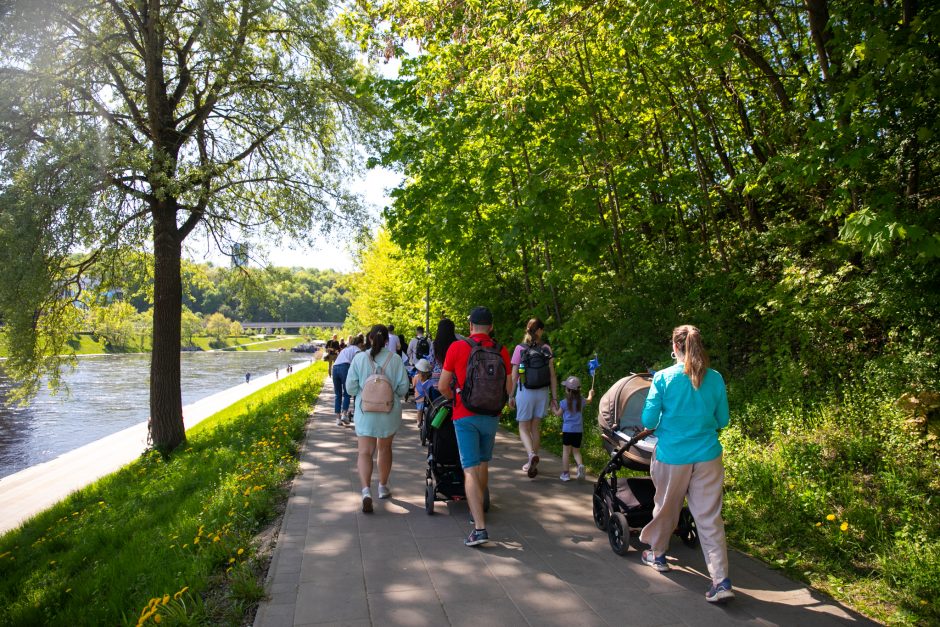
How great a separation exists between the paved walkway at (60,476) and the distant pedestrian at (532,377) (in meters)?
9.65

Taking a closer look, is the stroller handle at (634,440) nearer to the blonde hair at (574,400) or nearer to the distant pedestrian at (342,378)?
the blonde hair at (574,400)

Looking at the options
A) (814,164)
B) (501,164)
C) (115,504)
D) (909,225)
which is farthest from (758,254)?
(115,504)

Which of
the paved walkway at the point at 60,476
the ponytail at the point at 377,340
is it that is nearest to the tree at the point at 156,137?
the paved walkway at the point at 60,476

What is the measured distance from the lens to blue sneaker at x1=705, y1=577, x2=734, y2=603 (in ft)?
12.7

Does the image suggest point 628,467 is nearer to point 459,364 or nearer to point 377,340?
point 459,364

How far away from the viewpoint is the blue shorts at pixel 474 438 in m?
5.10

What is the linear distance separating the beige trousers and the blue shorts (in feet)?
4.67

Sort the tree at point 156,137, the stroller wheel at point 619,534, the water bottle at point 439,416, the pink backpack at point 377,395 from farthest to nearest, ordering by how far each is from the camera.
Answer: the tree at point 156,137, the pink backpack at point 377,395, the water bottle at point 439,416, the stroller wheel at point 619,534

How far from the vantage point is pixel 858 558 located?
4562mm

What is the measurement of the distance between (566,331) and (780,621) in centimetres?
651

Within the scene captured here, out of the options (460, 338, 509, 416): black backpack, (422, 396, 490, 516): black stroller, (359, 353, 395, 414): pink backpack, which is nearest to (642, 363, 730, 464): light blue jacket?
(460, 338, 509, 416): black backpack

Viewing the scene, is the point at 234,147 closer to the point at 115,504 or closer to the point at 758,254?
the point at 115,504

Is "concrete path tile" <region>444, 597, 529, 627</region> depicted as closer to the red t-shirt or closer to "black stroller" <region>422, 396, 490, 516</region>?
the red t-shirt

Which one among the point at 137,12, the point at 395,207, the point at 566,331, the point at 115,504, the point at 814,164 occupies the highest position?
the point at 137,12
